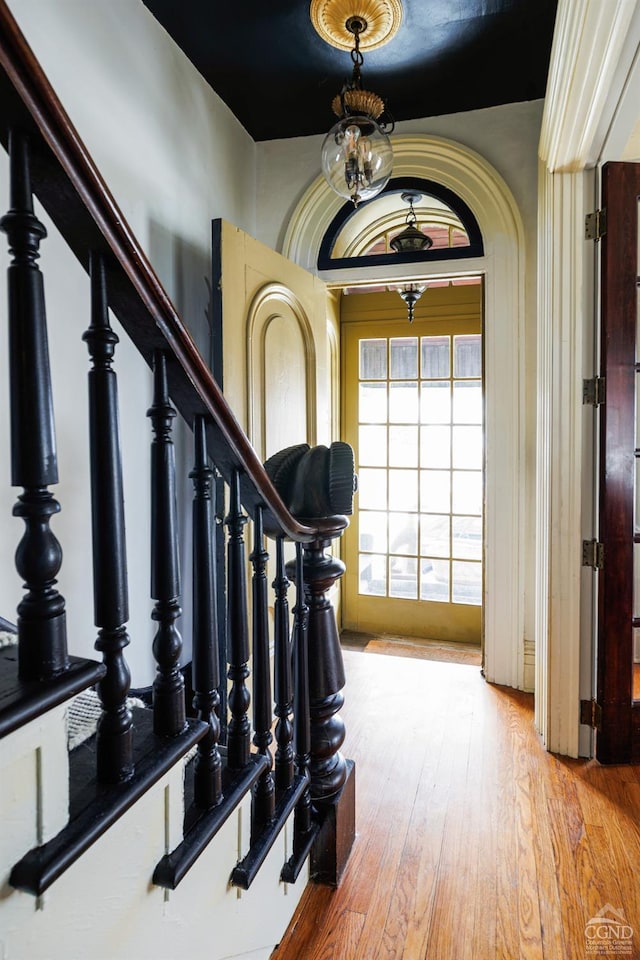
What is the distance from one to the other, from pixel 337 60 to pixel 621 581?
235cm

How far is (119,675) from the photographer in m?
0.83

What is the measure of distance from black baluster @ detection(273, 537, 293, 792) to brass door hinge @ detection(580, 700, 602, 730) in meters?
1.32

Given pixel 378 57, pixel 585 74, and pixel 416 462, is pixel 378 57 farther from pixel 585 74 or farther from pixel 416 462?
pixel 416 462

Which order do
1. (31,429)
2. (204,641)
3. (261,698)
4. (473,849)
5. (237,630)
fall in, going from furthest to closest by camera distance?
(473,849) → (261,698) → (237,630) → (204,641) → (31,429)

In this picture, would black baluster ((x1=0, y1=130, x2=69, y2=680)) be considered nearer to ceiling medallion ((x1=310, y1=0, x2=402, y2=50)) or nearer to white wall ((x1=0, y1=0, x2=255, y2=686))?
white wall ((x1=0, y1=0, x2=255, y2=686))

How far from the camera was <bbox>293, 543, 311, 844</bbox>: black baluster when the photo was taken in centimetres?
148

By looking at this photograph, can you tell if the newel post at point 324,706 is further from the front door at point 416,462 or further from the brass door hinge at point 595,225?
the front door at point 416,462

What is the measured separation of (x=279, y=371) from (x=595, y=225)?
4.58 ft

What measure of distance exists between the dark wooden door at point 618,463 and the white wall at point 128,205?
1630 mm

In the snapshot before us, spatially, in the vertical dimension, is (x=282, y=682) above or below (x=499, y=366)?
below

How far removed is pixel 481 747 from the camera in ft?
7.50

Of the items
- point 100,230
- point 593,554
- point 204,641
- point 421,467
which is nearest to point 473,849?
point 593,554

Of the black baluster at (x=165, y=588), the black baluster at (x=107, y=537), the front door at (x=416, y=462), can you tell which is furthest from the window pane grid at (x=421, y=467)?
the black baluster at (x=107, y=537)

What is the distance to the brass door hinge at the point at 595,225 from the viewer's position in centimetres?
209
